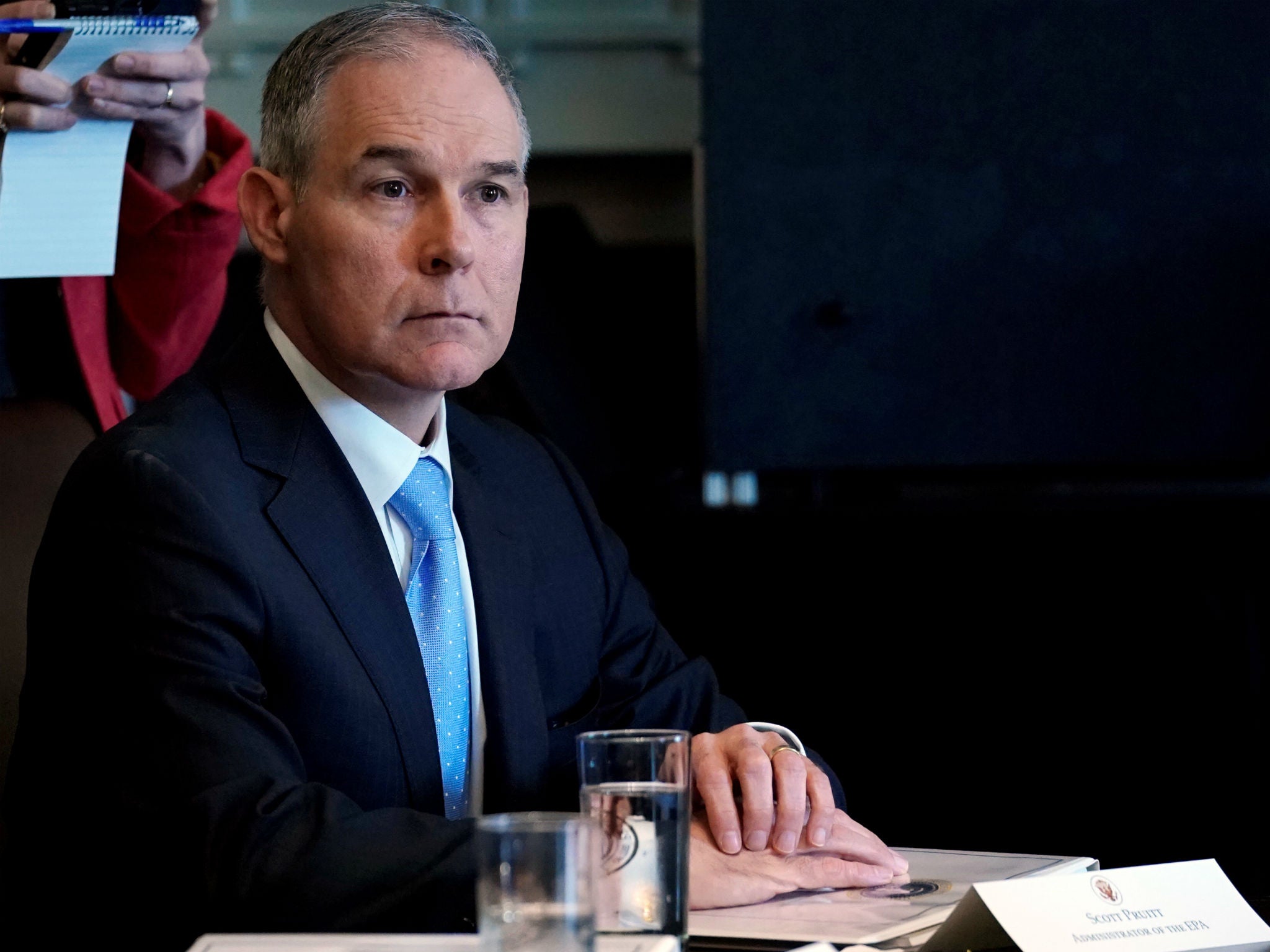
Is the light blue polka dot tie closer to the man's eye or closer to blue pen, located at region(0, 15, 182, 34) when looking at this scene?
the man's eye

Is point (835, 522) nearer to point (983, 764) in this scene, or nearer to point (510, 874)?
point (983, 764)

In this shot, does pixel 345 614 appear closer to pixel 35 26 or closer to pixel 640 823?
pixel 640 823

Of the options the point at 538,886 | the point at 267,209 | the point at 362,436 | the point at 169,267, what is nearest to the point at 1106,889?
the point at 538,886

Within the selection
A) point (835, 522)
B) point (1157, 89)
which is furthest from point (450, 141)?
point (1157, 89)

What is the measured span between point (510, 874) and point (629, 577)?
0.88 metres

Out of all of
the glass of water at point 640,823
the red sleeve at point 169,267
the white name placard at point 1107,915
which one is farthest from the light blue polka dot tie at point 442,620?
the red sleeve at point 169,267

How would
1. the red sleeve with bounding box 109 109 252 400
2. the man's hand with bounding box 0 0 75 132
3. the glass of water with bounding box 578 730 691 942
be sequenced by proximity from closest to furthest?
the glass of water with bounding box 578 730 691 942 < the man's hand with bounding box 0 0 75 132 < the red sleeve with bounding box 109 109 252 400

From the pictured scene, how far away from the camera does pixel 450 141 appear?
123cm

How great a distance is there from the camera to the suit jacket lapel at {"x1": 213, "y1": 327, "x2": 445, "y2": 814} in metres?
1.14

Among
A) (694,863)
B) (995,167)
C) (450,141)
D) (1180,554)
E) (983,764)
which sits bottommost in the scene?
(983,764)

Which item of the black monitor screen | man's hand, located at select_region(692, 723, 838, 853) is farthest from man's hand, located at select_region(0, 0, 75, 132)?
the black monitor screen

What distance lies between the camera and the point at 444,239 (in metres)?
1.21

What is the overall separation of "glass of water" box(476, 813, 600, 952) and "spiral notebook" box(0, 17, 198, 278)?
1.00 meters

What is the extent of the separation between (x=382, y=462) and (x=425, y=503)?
2.0 inches
